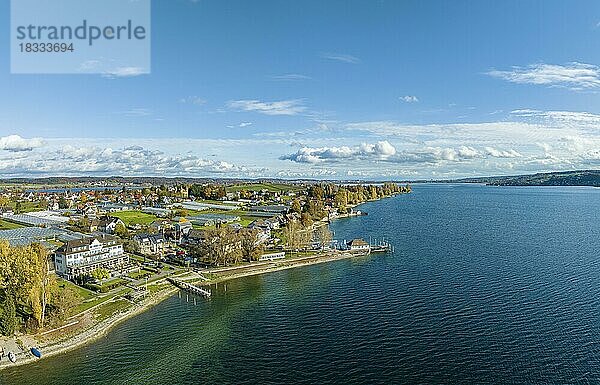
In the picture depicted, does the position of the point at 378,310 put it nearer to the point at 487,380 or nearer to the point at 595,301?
the point at 487,380

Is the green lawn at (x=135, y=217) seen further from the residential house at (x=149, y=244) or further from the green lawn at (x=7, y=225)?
the residential house at (x=149, y=244)

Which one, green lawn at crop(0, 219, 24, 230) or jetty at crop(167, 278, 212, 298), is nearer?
jetty at crop(167, 278, 212, 298)

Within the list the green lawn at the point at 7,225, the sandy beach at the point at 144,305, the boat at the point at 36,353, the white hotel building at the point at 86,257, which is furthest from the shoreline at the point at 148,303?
the green lawn at the point at 7,225

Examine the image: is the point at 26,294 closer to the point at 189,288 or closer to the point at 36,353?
the point at 36,353

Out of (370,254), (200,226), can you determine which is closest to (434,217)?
(370,254)

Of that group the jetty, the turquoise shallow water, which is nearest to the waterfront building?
the turquoise shallow water

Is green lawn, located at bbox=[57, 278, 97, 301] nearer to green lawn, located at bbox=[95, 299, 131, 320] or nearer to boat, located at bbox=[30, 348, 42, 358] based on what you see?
green lawn, located at bbox=[95, 299, 131, 320]
